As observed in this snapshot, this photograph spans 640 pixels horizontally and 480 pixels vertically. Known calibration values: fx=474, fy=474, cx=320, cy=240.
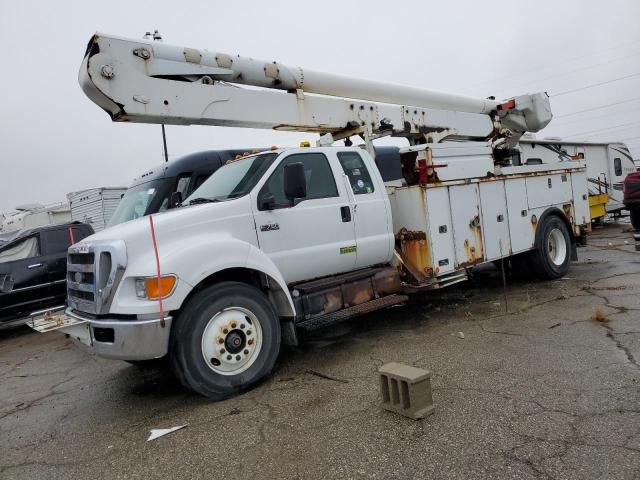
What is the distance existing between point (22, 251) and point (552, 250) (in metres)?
9.71

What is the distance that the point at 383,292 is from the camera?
564 cm

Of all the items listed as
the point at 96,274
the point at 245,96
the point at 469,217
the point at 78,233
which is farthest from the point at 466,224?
the point at 78,233

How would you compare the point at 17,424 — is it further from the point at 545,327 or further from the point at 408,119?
the point at 408,119

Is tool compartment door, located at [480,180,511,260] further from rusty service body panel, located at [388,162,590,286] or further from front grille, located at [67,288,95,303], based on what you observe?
front grille, located at [67,288,95,303]

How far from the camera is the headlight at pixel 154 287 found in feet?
12.7

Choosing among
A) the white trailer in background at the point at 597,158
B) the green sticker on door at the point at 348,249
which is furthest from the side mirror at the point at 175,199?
the white trailer in background at the point at 597,158

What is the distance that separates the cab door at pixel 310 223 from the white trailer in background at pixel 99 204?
42.5 feet

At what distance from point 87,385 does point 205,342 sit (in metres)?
1.98

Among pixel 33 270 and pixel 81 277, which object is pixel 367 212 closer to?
pixel 81 277

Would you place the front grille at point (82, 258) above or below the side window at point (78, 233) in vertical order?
below

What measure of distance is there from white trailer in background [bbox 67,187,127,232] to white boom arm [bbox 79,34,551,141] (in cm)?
1213

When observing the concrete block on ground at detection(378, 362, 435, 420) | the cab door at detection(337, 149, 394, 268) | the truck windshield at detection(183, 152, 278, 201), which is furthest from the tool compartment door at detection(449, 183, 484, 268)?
the concrete block on ground at detection(378, 362, 435, 420)

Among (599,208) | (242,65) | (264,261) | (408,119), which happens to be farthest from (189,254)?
(599,208)

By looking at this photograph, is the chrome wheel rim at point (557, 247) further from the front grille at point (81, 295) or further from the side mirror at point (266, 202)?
the front grille at point (81, 295)
